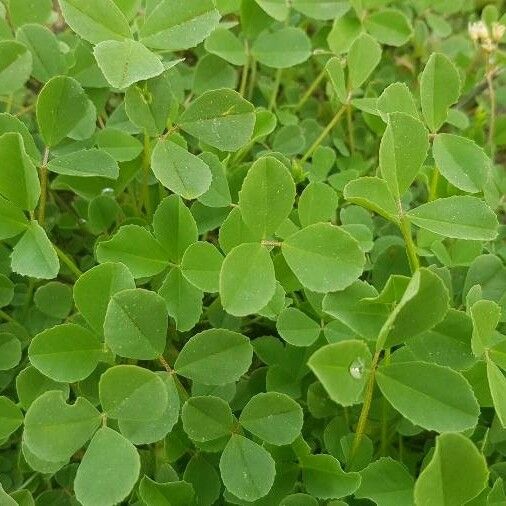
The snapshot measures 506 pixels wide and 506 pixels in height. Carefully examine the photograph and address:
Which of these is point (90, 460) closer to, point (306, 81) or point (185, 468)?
point (185, 468)

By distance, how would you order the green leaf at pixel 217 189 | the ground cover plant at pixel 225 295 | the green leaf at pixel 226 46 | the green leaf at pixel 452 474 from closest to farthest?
the green leaf at pixel 452 474, the ground cover plant at pixel 225 295, the green leaf at pixel 217 189, the green leaf at pixel 226 46

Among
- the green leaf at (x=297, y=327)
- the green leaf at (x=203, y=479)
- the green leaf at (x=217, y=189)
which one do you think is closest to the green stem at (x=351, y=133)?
the green leaf at (x=217, y=189)

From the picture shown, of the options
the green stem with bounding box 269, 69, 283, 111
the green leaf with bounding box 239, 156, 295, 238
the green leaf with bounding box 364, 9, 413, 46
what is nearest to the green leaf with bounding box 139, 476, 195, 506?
the green leaf with bounding box 239, 156, 295, 238

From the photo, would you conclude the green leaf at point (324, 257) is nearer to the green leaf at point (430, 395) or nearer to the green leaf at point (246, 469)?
the green leaf at point (430, 395)

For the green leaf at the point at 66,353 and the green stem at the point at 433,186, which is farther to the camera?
the green stem at the point at 433,186

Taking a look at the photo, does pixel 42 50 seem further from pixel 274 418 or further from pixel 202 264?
pixel 274 418

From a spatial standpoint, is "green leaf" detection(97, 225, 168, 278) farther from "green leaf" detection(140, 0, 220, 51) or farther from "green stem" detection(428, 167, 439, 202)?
"green stem" detection(428, 167, 439, 202)

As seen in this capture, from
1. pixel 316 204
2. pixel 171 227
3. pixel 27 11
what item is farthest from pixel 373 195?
pixel 27 11
